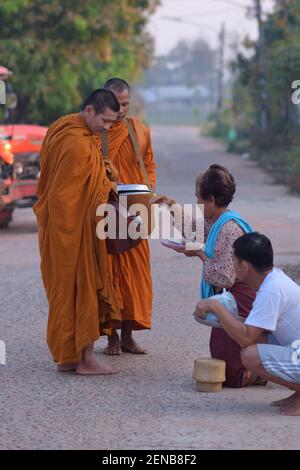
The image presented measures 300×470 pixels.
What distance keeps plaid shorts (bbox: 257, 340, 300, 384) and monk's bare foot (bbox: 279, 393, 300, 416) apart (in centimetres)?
18

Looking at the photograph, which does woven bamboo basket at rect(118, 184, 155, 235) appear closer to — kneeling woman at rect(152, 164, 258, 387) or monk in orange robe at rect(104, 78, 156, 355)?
kneeling woman at rect(152, 164, 258, 387)

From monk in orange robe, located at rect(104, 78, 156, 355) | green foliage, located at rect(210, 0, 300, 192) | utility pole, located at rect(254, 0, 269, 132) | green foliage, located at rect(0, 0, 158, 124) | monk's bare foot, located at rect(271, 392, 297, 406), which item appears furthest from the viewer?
utility pole, located at rect(254, 0, 269, 132)

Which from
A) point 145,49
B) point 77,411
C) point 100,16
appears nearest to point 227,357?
point 77,411

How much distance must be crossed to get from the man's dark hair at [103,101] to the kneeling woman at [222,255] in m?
0.65

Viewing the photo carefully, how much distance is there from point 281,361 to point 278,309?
28 centimetres

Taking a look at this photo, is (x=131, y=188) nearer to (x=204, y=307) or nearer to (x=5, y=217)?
(x=204, y=307)

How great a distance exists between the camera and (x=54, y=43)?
30.2 metres

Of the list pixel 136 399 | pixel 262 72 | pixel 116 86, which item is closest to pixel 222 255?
pixel 136 399

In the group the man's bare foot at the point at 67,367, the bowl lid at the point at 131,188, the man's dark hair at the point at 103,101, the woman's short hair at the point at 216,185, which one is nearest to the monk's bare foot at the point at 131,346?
the man's bare foot at the point at 67,367

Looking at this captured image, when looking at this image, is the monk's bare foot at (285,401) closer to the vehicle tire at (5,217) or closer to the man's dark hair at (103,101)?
the man's dark hair at (103,101)

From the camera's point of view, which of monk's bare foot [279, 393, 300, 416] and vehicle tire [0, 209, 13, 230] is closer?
monk's bare foot [279, 393, 300, 416]

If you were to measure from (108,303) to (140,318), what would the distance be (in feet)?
1.64

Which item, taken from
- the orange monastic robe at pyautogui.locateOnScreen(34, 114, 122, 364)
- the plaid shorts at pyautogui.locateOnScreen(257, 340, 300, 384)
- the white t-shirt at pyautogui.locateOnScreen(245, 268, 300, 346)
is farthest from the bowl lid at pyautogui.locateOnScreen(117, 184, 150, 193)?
the plaid shorts at pyautogui.locateOnScreen(257, 340, 300, 384)

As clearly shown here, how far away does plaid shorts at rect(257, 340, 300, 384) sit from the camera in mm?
6289
